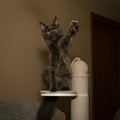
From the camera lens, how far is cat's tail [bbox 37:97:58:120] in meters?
2.17

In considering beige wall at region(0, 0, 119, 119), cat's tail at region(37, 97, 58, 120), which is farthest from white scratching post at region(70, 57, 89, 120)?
beige wall at region(0, 0, 119, 119)

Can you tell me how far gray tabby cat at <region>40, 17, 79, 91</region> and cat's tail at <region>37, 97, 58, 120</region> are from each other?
108 millimetres

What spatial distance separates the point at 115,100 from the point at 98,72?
0.63 m

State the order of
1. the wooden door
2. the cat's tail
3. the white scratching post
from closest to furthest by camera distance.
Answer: the cat's tail → the white scratching post → the wooden door

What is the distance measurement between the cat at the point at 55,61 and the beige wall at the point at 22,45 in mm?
277

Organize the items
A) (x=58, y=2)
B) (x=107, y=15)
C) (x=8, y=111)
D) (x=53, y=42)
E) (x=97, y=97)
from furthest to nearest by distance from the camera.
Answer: (x=107, y=15) < (x=97, y=97) < (x=58, y=2) < (x=53, y=42) < (x=8, y=111)

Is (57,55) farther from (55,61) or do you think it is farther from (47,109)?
(47,109)

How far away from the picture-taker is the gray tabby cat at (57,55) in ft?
7.75

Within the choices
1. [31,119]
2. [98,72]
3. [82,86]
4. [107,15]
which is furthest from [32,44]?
[107,15]

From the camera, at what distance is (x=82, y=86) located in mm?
2578

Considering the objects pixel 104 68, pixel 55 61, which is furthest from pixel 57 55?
pixel 104 68

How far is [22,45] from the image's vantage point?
2605mm

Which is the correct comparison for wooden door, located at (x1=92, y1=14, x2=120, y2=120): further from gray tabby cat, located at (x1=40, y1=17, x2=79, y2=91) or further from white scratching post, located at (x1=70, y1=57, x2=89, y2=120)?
gray tabby cat, located at (x1=40, y1=17, x2=79, y2=91)

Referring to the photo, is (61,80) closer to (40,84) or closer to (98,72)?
(40,84)
